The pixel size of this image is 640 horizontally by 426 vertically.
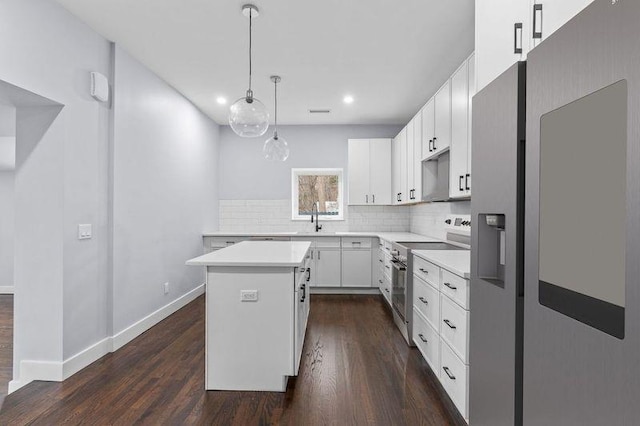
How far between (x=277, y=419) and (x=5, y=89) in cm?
271

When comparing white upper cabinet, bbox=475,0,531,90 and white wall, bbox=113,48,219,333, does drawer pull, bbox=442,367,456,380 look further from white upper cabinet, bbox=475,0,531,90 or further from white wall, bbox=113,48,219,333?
white wall, bbox=113,48,219,333

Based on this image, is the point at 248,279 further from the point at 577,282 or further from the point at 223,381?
the point at 577,282

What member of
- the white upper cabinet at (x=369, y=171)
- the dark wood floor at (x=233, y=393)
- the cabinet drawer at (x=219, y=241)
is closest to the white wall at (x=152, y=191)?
the cabinet drawer at (x=219, y=241)

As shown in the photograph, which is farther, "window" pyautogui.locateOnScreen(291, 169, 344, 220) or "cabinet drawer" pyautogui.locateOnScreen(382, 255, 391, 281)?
"window" pyautogui.locateOnScreen(291, 169, 344, 220)

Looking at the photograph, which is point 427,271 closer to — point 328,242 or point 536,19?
point 536,19

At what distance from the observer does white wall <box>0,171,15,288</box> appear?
5438mm

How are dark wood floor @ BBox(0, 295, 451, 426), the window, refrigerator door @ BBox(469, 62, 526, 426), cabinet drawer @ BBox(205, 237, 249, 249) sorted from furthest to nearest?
the window
cabinet drawer @ BBox(205, 237, 249, 249)
dark wood floor @ BBox(0, 295, 451, 426)
refrigerator door @ BBox(469, 62, 526, 426)

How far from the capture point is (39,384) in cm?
249

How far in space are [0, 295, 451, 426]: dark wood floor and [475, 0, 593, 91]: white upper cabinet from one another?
6.57 ft

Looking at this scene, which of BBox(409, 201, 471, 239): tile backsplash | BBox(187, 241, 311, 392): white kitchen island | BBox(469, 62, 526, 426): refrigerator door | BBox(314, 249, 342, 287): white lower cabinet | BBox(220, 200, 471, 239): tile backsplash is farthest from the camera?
BBox(220, 200, 471, 239): tile backsplash

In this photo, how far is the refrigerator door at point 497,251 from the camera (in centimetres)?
110

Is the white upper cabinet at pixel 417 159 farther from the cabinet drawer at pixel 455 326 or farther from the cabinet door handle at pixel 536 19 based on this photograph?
the cabinet door handle at pixel 536 19

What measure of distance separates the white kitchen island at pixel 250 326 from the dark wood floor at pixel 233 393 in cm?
11

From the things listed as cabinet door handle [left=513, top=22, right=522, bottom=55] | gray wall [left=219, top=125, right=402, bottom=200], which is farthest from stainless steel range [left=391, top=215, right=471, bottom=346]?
gray wall [left=219, top=125, right=402, bottom=200]
